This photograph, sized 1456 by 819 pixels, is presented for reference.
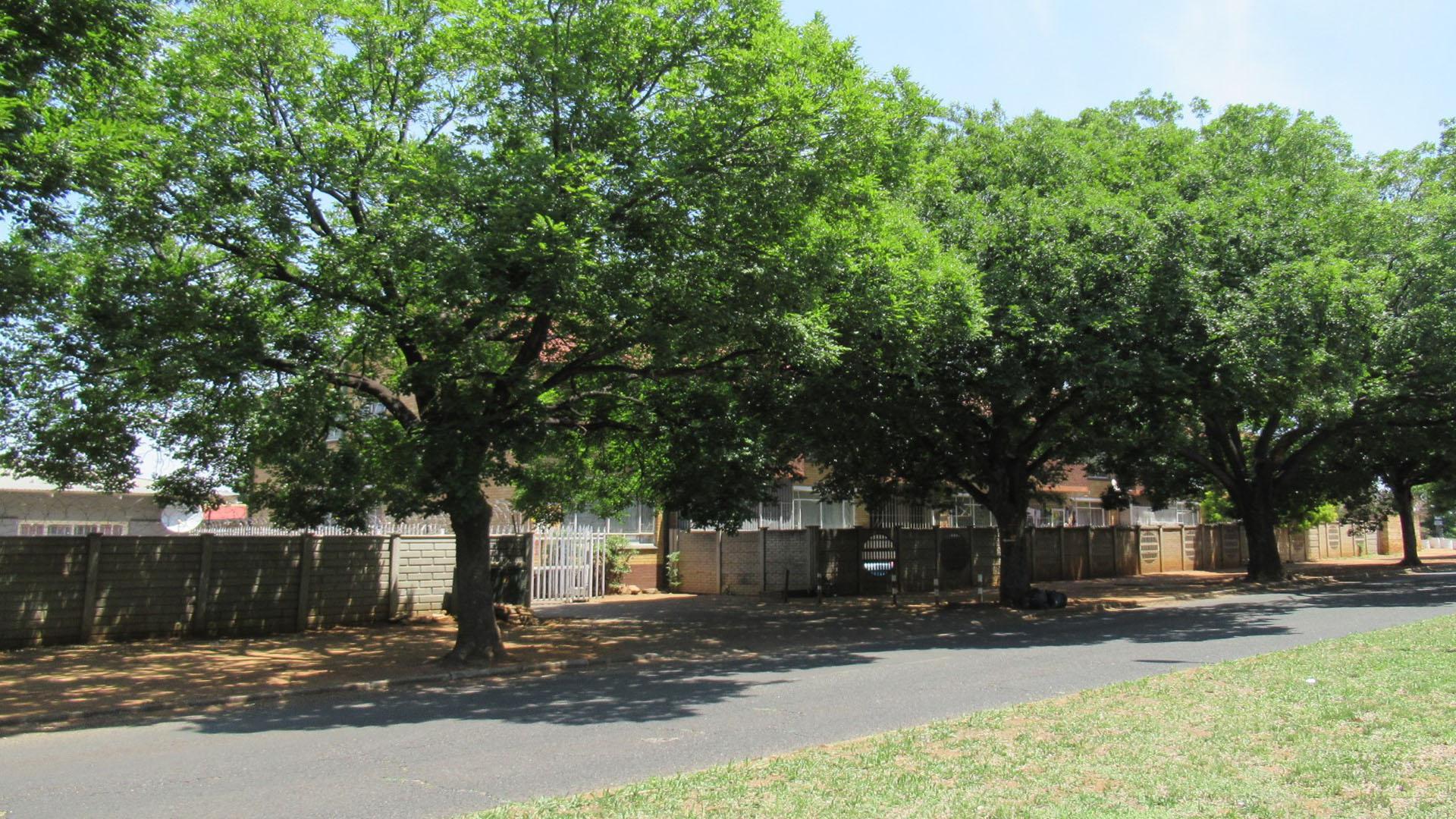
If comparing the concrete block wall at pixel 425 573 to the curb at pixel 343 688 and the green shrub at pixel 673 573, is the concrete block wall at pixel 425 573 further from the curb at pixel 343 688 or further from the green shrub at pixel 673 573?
the green shrub at pixel 673 573

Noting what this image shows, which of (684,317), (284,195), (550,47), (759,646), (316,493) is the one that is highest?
(550,47)

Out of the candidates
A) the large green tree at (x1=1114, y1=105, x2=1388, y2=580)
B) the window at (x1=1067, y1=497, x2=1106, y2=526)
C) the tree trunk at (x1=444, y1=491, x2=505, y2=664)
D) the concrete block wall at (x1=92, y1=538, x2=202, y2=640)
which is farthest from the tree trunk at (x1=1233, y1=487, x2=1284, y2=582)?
the concrete block wall at (x1=92, y1=538, x2=202, y2=640)

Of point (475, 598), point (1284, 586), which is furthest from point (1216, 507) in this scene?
point (475, 598)

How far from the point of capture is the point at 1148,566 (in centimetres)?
3681

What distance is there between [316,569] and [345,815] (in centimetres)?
1255

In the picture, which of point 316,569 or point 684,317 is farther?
point 316,569

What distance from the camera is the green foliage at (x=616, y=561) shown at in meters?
25.3

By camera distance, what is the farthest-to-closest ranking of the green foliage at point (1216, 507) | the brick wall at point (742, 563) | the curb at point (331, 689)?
the green foliage at point (1216, 507) → the brick wall at point (742, 563) → the curb at point (331, 689)

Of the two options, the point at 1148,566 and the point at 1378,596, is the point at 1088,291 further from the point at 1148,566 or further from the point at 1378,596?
the point at 1148,566

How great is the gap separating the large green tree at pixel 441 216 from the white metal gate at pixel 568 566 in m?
9.85

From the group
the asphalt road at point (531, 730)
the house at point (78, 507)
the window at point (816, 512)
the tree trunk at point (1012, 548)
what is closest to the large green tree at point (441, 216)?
the asphalt road at point (531, 730)

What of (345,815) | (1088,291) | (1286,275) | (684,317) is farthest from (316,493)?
(1286,275)

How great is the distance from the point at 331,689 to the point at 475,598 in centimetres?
255

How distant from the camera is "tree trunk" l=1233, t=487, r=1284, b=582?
29891 mm
